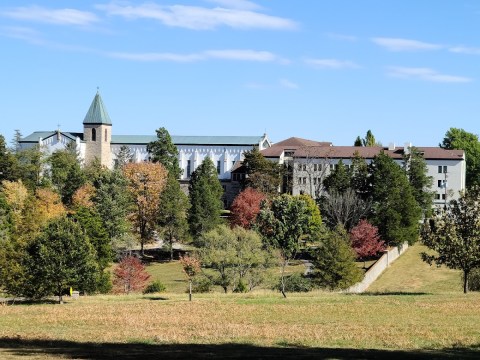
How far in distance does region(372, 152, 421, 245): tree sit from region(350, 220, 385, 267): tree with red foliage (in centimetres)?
294

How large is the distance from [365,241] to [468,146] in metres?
81.5

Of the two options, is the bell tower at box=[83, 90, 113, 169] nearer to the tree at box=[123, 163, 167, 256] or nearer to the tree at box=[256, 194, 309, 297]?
the tree at box=[123, 163, 167, 256]

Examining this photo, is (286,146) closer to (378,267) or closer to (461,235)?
(378,267)

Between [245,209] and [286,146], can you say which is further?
[286,146]

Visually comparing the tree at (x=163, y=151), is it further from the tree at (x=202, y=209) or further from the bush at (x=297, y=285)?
the bush at (x=297, y=285)

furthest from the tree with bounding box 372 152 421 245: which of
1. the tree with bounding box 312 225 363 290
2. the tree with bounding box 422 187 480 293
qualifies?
the tree with bounding box 422 187 480 293

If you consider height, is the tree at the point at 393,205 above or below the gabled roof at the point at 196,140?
below

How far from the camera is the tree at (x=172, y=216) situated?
345ft

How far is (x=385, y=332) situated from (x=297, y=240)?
5910 cm

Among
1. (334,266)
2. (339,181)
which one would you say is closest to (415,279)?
(334,266)

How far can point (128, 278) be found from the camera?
74.9m

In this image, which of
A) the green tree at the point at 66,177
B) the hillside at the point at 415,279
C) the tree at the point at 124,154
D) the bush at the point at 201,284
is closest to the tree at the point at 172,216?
the green tree at the point at 66,177

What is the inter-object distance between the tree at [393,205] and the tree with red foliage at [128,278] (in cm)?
3215

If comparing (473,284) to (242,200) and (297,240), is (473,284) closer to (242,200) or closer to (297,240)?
(297,240)
